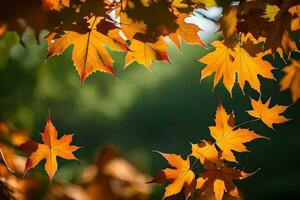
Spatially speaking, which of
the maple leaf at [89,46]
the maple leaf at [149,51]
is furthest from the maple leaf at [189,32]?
the maple leaf at [89,46]

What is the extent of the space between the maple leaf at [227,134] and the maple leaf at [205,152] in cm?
3

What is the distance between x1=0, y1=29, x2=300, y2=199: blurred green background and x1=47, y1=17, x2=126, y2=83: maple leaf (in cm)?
432

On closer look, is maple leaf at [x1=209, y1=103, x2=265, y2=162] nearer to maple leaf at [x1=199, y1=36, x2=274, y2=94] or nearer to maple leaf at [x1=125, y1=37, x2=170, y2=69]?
maple leaf at [x1=199, y1=36, x2=274, y2=94]

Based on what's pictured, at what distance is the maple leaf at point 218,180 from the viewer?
1345 millimetres

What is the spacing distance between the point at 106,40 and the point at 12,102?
5234 mm

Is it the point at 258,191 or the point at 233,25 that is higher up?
the point at 233,25

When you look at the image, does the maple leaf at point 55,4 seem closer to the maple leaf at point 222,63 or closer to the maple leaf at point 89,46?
the maple leaf at point 89,46

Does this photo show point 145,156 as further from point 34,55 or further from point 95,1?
point 95,1

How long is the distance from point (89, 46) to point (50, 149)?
0.40 metres

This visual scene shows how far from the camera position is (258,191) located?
7.48 meters

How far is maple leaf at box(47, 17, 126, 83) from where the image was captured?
3.73 ft

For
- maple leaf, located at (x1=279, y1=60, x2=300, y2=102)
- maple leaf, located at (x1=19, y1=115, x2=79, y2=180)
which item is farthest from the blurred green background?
maple leaf, located at (x1=279, y1=60, x2=300, y2=102)

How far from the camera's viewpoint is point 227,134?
4.42 feet

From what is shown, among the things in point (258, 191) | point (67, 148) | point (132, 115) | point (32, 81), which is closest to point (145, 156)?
point (132, 115)
